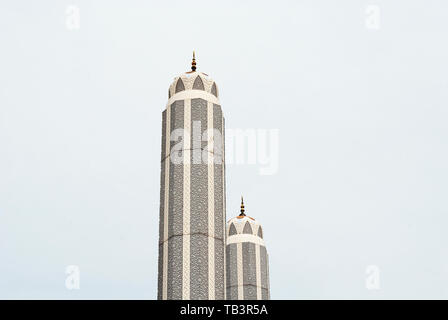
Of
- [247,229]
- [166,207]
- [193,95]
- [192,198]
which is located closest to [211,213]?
[192,198]

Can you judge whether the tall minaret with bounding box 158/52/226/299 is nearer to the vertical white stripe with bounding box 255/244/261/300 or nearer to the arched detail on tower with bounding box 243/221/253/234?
the arched detail on tower with bounding box 243/221/253/234

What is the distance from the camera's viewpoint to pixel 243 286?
22.0 m

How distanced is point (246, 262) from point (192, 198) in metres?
10.1

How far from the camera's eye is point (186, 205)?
1284 centimetres

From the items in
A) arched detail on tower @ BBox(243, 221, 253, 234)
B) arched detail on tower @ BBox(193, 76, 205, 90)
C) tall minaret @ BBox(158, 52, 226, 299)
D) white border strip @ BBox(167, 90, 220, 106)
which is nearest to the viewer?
tall minaret @ BBox(158, 52, 226, 299)

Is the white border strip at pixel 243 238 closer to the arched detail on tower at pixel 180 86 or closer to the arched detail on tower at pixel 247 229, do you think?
the arched detail on tower at pixel 247 229

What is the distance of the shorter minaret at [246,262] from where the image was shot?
866 inches

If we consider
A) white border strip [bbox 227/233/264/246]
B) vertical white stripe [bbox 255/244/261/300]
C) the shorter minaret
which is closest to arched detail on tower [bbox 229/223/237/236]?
the shorter minaret

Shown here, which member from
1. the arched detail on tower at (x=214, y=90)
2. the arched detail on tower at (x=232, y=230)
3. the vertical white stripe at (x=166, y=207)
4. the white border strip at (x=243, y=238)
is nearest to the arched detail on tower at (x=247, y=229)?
the white border strip at (x=243, y=238)

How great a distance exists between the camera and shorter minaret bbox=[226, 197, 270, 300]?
21984mm

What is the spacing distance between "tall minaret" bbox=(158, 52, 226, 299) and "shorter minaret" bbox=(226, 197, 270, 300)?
9.17 metres

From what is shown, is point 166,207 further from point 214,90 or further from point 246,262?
point 246,262
